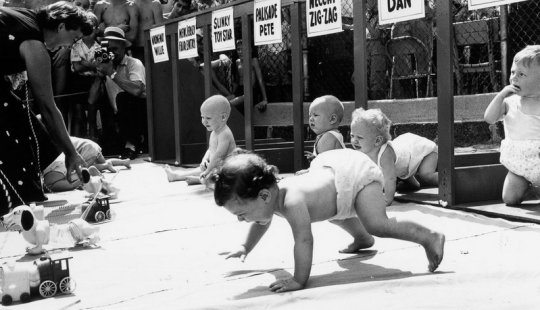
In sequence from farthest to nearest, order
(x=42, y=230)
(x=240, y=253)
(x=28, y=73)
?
(x=28, y=73), (x=42, y=230), (x=240, y=253)

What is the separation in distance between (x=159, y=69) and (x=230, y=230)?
17.1 ft

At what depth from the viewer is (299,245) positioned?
2.65 metres


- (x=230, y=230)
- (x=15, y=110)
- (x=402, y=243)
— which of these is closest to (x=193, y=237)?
(x=230, y=230)

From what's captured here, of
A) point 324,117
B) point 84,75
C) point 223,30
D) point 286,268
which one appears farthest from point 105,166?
point 286,268

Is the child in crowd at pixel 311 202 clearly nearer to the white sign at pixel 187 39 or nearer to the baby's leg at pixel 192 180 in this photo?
the baby's leg at pixel 192 180

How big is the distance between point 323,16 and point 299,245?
294 centimetres

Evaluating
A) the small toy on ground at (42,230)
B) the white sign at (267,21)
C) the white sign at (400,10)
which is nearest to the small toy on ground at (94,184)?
the small toy on ground at (42,230)

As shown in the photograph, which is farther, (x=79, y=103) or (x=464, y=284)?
(x=79, y=103)

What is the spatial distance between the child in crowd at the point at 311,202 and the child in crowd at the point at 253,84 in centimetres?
594

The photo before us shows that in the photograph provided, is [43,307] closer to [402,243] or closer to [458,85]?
[402,243]

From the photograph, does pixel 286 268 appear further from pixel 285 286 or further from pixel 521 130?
pixel 521 130

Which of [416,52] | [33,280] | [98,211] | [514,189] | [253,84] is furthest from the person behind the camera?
[253,84]

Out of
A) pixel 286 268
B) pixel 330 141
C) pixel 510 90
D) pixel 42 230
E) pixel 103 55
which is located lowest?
pixel 286 268

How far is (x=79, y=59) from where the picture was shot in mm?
9383
